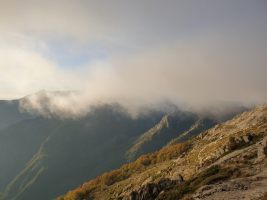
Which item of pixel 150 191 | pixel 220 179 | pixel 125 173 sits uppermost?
pixel 125 173

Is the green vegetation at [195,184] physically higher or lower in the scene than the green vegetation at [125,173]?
lower

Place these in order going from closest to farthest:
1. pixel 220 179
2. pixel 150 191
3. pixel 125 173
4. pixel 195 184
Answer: pixel 220 179 → pixel 195 184 → pixel 150 191 → pixel 125 173

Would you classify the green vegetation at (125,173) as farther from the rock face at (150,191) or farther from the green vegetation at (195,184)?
the green vegetation at (195,184)

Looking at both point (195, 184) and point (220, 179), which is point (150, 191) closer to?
point (195, 184)

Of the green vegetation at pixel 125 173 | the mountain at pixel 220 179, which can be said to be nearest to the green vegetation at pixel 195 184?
the mountain at pixel 220 179

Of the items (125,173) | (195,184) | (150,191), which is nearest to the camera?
(195,184)

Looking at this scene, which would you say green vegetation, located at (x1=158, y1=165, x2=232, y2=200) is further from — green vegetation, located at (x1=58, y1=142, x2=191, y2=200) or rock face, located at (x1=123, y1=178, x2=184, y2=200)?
green vegetation, located at (x1=58, y1=142, x2=191, y2=200)

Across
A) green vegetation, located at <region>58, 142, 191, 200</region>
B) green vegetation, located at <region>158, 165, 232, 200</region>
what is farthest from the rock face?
green vegetation, located at <region>58, 142, 191, 200</region>

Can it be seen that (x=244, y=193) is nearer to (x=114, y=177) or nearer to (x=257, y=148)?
(x=257, y=148)

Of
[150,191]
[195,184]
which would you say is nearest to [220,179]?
[195,184]

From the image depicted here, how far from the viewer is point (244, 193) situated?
5609 centimetres

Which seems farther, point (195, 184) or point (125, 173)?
point (125, 173)

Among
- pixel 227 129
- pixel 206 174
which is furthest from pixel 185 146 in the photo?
pixel 206 174

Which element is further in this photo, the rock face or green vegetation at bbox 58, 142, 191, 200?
green vegetation at bbox 58, 142, 191, 200
